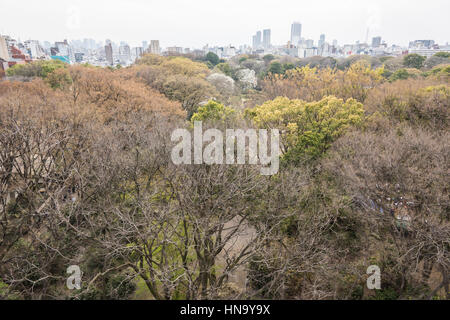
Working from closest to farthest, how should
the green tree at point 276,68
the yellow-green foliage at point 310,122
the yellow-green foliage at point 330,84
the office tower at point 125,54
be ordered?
1. the yellow-green foliage at point 310,122
2. the yellow-green foliage at point 330,84
3. the green tree at point 276,68
4. the office tower at point 125,54

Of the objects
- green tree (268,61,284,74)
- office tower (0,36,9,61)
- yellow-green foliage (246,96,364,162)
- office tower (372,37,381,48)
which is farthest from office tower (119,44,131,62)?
office tower (372,37,381,48)

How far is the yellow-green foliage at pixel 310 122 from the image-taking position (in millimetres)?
13048

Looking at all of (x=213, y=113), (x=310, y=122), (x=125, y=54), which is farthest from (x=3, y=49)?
(x=125, y=54)

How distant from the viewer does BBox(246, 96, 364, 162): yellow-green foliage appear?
13048mm

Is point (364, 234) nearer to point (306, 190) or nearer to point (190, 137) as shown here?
point (306, 190)

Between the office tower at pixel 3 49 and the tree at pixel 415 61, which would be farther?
the office tower at pixel 3 49

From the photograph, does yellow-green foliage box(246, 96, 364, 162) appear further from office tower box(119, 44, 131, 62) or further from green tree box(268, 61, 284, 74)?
office tower box(119, 44, 131, 62)

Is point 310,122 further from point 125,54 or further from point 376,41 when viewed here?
point 376,41

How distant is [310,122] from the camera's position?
1391 cm

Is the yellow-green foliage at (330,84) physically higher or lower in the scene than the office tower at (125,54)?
lower

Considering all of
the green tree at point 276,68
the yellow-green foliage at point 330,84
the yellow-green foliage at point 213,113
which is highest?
the green tree at point 276,68

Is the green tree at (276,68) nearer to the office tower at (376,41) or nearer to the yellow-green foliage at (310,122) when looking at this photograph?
the yellow-green foliage at (310,122)

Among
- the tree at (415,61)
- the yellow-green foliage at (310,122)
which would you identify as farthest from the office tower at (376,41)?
the yellow-green foliage at (310,122)
